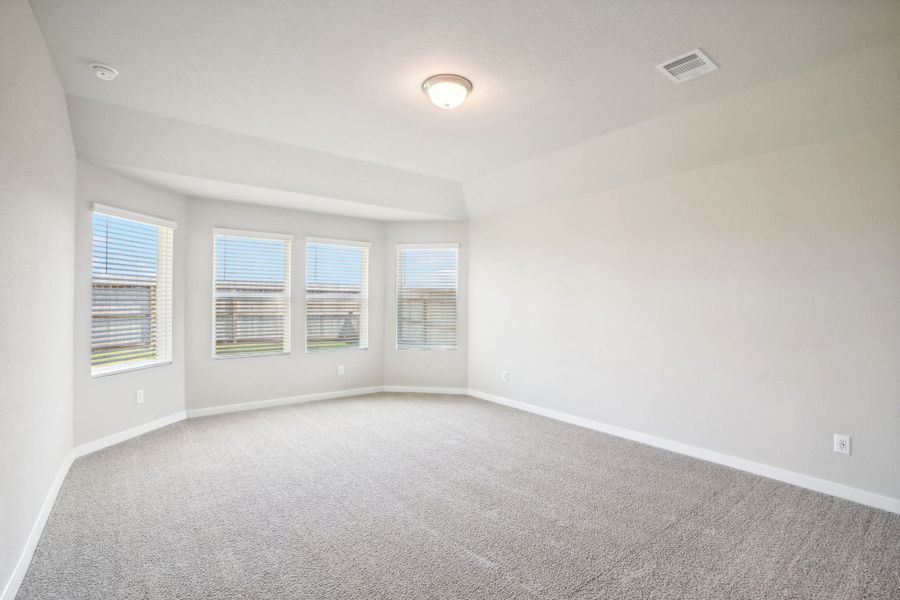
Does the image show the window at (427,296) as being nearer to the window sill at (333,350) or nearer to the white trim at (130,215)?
the window sill at (333,350)

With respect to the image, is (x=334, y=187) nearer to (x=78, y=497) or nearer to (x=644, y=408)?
(x=78, y=497)

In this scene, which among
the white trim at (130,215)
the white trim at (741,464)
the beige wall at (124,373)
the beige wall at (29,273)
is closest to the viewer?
the beige wall at (29,273)

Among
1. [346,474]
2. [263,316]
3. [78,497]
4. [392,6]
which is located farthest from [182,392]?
[392,6]

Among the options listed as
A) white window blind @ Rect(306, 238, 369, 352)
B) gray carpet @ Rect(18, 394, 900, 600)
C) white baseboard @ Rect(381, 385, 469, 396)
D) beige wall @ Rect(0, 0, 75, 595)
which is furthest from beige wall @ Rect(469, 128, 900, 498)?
beige wall @ Rect(0, 0, 75, 595)

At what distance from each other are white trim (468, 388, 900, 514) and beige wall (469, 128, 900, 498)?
0.05 m

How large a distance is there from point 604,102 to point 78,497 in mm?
4438

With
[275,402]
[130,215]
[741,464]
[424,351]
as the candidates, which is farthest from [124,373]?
[741,464]

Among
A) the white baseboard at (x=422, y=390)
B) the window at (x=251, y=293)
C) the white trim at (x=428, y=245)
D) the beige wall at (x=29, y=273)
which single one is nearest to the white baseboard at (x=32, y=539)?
the beige wall at (x=29, y=273)

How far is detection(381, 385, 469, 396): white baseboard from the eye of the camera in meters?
5.86

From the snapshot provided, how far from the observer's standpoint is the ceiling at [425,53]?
2.14 m

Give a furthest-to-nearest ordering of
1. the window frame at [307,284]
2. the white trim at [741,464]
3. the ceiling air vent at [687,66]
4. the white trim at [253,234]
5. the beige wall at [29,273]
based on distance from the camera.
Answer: the window frame at [307,284] → the white trim at [253,234] → the white trim at [741,464] → the ceiling air vent at [687,66] → the beige wall at [29,273]

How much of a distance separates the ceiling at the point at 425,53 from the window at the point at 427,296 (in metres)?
2.49

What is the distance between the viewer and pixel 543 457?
3658 mm

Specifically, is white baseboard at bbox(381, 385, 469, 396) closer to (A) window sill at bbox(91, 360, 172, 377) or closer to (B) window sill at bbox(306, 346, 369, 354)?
(B) window sill at bbox(306, 346, 369, 354)
